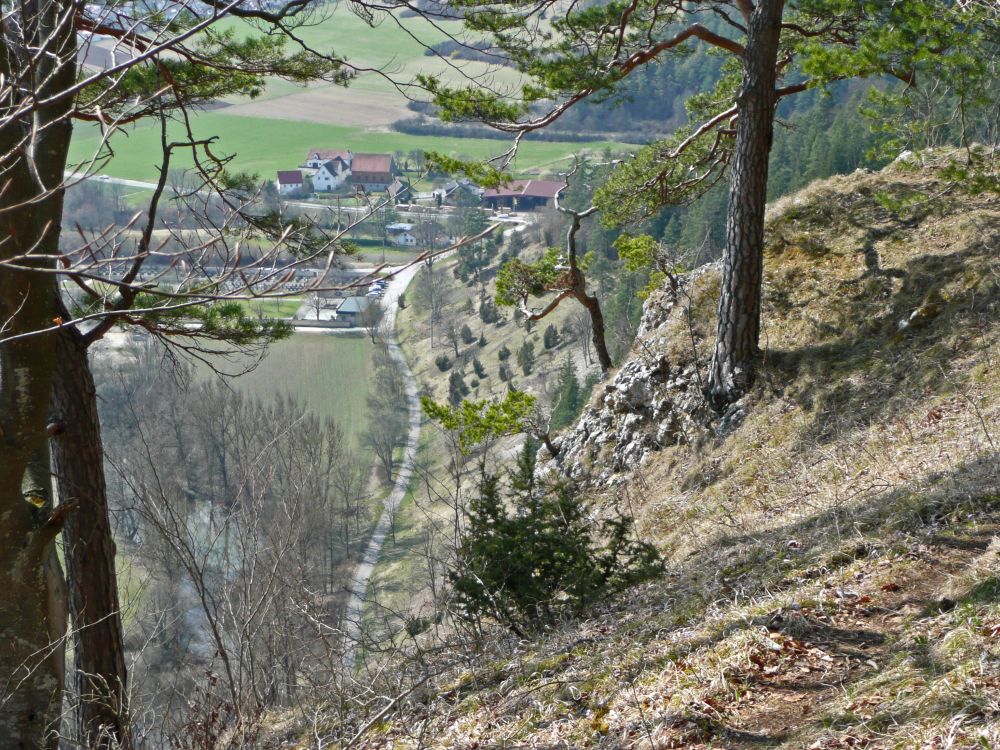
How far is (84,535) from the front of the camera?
17.4ft

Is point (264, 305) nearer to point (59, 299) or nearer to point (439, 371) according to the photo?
point (59, 299)

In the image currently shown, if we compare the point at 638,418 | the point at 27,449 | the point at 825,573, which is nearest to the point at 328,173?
the point at 638,418

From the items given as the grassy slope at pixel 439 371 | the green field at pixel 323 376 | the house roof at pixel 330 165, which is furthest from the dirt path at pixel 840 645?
the house roof at pixel 330 165

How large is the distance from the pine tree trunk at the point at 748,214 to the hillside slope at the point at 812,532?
0.31 m

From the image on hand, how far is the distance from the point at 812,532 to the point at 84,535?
4.47 metres

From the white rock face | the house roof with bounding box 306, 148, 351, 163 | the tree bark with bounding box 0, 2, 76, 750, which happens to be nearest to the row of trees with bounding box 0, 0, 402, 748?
the tree bark with bounding box 0, 2, 76, 750

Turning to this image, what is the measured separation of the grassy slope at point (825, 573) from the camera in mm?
3037

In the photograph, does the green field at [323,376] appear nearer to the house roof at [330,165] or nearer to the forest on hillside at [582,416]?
the house roof at [330,165]

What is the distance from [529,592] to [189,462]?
3453 centimetres

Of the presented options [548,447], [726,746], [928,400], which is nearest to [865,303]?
[928,400]

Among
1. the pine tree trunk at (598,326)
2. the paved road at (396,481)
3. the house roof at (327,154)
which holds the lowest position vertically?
the paved road at (396,481)

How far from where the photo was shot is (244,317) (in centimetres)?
677

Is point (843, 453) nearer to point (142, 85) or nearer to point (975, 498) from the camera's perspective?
point (975, 498)

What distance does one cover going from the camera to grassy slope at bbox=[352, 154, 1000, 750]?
304 centimetres
